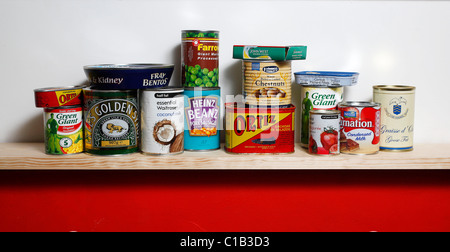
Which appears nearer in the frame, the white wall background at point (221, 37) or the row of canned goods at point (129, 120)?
the row of canned goods at point (129, 120)

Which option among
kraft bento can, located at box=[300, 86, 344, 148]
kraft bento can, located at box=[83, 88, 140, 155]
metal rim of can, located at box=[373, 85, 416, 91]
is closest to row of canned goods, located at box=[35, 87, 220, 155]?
kraft bento can, located at box=[83, 88, 140, 155]

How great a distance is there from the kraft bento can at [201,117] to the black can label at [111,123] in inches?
5.5

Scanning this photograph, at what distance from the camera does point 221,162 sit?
4.42 feet

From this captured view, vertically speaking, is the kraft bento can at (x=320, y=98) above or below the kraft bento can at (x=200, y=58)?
below

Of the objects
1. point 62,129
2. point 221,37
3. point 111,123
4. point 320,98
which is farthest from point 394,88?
point 62,129

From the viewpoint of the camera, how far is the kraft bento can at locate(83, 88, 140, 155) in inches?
52.9

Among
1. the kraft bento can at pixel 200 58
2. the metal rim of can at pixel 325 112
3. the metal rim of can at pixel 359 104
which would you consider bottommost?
the metal rim of can at pixel 325 112

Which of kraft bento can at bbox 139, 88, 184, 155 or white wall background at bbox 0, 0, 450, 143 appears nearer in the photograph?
kraft bento can at bbox 139, 88, 184, 155

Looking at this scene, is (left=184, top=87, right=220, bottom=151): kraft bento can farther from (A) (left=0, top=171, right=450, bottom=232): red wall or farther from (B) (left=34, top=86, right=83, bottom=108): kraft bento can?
(B) (left=34, top=86, right=83, bottom=108): kraft bento can

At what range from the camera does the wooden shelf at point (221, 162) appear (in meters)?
1.34

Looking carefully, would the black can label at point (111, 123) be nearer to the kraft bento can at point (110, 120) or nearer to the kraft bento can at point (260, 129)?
the kraft bento can at point (110, 120)

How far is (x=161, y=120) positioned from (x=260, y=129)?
0.26 metres

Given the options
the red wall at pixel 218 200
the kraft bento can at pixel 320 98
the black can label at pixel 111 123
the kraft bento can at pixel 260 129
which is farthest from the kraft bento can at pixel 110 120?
the kraft bento can at pixel 320 98

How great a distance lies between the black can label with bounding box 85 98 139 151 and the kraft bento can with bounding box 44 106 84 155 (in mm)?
33
